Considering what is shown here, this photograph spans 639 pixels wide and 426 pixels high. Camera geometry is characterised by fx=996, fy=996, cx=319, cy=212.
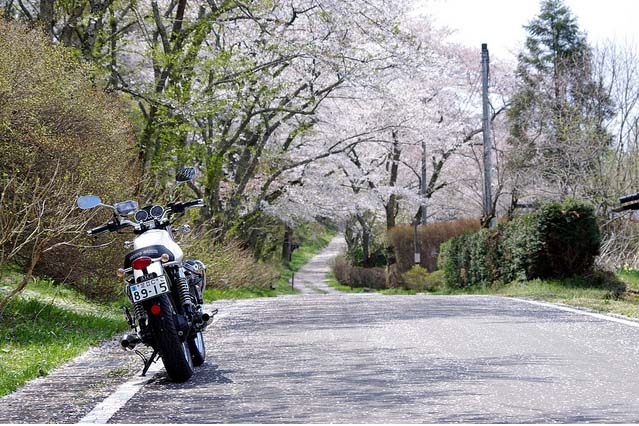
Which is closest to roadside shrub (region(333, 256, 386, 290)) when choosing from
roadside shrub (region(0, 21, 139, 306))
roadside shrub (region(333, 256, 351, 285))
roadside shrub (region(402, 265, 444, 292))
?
roadside shrub (region(333, 256, 351, 285))

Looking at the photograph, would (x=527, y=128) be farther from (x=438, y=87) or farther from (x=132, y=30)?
(x=132, y=30)

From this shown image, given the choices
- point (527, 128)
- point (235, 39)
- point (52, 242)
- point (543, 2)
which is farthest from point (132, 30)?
point (543, 2)

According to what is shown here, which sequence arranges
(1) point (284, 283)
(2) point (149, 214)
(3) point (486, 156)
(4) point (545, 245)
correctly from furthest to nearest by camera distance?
1. (1) point (284, 283)
2. (3) point (486, 156)
3. (4) point (545, 245)
4. (2) point (149, 214)

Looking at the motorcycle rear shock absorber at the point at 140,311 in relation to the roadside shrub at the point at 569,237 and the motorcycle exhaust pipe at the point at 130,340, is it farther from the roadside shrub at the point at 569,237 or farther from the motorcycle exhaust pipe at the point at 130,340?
the roadside shrub at the point at 569,237

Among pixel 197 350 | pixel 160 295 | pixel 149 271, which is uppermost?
pixel 149 271

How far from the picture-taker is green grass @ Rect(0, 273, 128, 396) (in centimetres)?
845

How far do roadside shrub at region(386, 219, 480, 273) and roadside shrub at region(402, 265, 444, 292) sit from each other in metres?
2.63

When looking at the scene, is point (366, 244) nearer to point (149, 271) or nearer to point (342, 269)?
point (342, 269)

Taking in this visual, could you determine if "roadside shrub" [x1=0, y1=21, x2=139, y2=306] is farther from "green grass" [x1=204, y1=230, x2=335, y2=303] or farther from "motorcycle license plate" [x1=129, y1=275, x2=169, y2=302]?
"green grass" [x1=204, y1=230, x2=335, y2=303]

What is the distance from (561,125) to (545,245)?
15.1 metres

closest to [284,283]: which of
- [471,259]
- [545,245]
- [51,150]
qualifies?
[471,259]

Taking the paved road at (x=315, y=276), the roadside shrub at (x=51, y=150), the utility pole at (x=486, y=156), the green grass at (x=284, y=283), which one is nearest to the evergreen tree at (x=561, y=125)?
the utility pole at (x=486, y=156)

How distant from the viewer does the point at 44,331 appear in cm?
1097

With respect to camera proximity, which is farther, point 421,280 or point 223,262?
point 421,280
